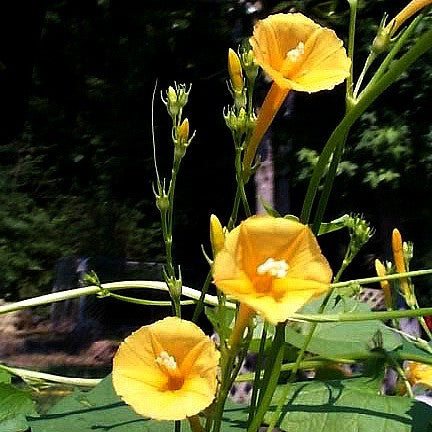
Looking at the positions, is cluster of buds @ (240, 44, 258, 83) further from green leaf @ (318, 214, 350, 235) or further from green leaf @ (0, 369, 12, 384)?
Answer: green leaf @ (0, 369, 12, 384)

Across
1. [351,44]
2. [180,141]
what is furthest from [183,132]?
[351,44]

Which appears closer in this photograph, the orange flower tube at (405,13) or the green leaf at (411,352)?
the orange flower tube at (405,13)

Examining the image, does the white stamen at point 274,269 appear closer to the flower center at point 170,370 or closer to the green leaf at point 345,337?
the flower center at point 170,370

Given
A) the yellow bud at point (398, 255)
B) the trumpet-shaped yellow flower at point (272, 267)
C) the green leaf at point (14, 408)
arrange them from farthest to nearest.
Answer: the yellow bud at point (398, 255)
the green leaf at point (14, 408)
the trumpet-shaped yellow flower at point (272, 267)

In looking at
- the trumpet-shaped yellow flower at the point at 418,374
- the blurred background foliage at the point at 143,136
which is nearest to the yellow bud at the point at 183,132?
the trumpet-shaped yellow flower at the point at 418,374

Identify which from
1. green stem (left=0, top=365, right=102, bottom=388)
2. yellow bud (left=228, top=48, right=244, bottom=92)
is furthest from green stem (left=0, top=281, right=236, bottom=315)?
yellow bud (left=228, top=48, right=244, bottom=92)

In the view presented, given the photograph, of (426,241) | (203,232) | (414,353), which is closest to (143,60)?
(203,232)

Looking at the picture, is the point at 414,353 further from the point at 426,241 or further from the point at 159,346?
the point at 426,241
